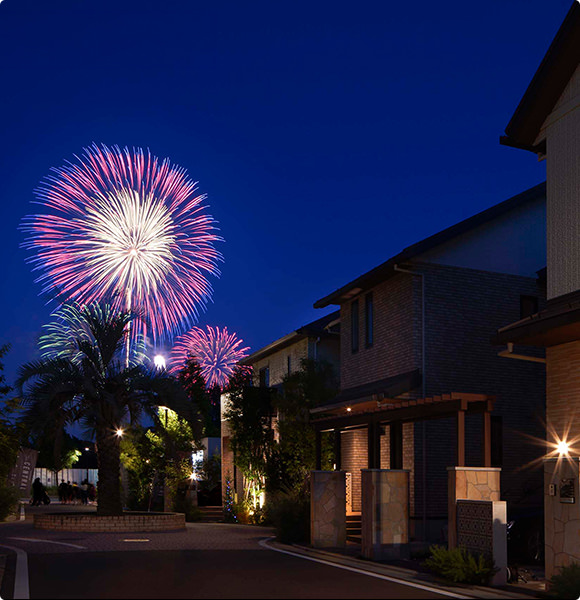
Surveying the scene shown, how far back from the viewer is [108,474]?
2386cm

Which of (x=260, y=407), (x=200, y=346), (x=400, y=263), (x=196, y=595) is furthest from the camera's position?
(x=200, y=346)

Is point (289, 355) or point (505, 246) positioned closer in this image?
point (505, 246)

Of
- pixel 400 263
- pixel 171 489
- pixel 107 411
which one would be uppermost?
pixel 400 263

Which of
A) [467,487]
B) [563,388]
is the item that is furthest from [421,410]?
[563,388]

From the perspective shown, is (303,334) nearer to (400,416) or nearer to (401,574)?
(400,416)

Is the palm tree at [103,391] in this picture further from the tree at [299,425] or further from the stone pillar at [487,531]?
the stone pillar at [487,531]

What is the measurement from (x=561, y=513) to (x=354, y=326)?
43.6ft

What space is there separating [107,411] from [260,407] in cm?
682

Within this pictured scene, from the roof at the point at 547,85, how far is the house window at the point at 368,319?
853 cm

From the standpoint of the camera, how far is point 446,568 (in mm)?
12039

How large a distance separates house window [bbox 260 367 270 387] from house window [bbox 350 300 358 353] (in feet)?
39.1

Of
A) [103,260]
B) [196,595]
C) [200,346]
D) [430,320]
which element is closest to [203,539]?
[430,320]

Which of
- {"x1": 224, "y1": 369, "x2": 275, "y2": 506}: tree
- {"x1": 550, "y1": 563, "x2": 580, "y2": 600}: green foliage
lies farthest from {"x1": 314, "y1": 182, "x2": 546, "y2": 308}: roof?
{"x1": 550, "y1": 563, "x2": 580, "y2": 600}: green foliage

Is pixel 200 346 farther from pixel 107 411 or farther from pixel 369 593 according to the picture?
pixel 369 593
